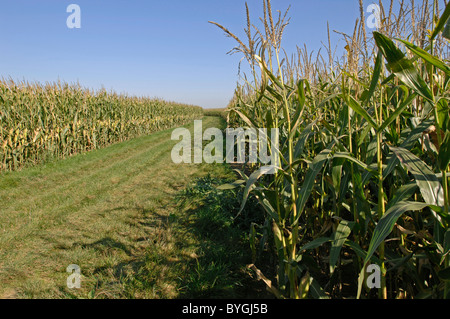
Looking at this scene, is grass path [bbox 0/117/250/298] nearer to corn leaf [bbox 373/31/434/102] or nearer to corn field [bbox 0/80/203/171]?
corn field [bbox 0/80/203/171]

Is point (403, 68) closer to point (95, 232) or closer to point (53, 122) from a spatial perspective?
point (95, 232)

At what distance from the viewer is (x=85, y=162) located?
24.5ft

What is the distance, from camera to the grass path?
229cm

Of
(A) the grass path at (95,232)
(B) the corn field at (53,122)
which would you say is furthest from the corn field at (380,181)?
(B) the corn field at (53,122)

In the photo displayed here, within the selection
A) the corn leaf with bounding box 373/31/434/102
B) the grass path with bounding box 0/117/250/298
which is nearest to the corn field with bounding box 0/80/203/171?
the grass path with bounding box 0/117/250/298

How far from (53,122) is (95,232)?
5.62 meters

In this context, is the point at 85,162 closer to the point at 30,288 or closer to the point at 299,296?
the point at 30,288

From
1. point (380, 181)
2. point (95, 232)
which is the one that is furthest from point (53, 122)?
point (380, 181)

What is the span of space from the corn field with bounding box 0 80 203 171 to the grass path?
0.82m

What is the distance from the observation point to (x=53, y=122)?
25.3ft

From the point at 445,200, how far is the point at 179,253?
2.14 metres

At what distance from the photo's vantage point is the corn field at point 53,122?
261 inches

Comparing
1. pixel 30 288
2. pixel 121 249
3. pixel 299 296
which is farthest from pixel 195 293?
pixel 30 288

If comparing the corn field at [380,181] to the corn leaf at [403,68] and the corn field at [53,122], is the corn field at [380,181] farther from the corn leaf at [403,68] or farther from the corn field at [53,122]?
the corn field at [53,122]
